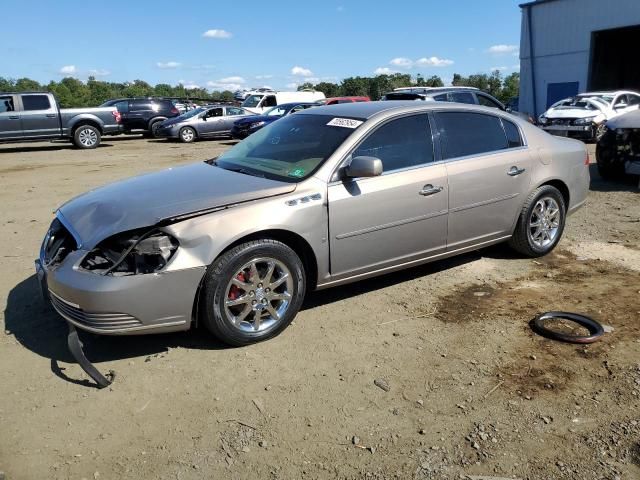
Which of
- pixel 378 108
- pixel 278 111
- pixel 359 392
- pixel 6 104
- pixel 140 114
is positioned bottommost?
pixel 359 392

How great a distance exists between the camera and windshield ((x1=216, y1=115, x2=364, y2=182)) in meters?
4.21

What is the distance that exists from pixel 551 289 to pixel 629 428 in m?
2.03

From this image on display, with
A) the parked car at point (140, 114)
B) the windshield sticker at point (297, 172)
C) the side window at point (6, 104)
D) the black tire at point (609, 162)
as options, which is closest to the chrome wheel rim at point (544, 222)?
the windshield sticker at point (297, 172)

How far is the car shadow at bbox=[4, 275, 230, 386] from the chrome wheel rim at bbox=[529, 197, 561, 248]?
331 cm

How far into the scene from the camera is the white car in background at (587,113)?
653 inches

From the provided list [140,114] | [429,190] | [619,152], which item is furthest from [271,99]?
[429,190]

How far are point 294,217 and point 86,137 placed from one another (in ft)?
53.7

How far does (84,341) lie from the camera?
3916 mm

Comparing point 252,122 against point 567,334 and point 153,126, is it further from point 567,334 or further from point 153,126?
point 567,334

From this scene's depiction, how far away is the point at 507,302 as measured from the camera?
179 inches

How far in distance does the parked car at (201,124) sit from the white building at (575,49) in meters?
16.6

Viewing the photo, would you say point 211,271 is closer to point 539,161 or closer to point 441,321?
point 441,321

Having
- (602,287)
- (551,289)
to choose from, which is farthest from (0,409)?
(602,287)

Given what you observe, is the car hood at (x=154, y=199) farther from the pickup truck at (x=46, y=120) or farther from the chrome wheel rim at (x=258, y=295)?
the pickup truck at (x=46, y=120)
